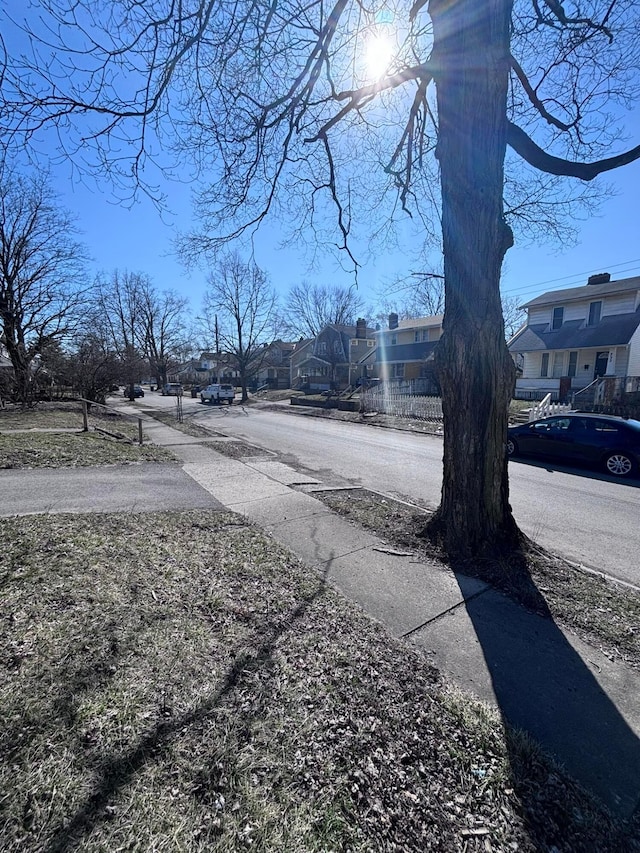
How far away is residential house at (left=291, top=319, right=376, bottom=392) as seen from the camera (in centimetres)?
4519

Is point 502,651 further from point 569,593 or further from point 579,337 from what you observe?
point 579,337

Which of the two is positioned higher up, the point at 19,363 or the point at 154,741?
the point at 19,363

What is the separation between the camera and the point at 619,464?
28.9ft

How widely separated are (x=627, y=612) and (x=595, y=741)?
166 cm

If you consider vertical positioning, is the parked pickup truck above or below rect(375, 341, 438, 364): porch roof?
below

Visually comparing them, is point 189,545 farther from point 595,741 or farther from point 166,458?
point 166,458

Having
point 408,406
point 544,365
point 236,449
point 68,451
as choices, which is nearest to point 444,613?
point 236,449

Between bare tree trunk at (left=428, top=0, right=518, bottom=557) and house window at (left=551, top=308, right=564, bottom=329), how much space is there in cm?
2839

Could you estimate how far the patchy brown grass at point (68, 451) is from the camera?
805 centimetres

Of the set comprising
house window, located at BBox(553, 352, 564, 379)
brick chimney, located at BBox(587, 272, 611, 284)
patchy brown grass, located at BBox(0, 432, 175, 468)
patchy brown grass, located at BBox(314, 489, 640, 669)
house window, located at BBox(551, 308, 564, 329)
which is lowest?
patchy brown grass, located at BBox(314, 489, 640, 669)

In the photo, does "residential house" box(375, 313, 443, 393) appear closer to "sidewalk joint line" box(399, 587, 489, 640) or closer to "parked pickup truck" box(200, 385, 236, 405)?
"parked pickup truck" box(200, 385, 236, 405)

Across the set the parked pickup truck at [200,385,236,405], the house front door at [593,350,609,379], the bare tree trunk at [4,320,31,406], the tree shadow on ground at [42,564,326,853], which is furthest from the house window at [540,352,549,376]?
the bare tree trunk at [4,320,31,406]

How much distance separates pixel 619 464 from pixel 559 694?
335 inches

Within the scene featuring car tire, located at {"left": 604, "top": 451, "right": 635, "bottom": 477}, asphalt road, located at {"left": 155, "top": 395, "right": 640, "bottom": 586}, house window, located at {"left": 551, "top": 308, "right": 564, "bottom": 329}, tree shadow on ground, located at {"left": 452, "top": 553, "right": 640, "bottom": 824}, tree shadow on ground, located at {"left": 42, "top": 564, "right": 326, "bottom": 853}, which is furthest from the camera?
house window, located at {"left": 551, "top": 308, "right": 564, "bottom": 329}
